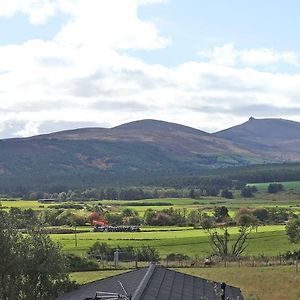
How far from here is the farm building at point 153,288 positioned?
2231 cm

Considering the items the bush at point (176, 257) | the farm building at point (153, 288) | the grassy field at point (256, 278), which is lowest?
the grassy field at point (256, 278)

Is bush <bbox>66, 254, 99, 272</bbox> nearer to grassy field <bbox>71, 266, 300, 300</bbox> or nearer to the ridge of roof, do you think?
grassy field <bbox>71, 266, 300, 300</bbox>

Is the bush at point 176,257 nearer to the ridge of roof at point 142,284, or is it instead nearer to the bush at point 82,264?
the bush at point 82,264

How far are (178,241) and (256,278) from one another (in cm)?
2972

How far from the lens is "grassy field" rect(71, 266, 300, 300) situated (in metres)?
44.2

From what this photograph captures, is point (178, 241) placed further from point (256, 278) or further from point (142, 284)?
point (142, 284)

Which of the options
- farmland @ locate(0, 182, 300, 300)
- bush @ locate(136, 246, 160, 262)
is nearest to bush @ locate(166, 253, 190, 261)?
farmland @ locate(0, 182, 300, 300)

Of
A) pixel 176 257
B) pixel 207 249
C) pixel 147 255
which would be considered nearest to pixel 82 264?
pixel 147 255

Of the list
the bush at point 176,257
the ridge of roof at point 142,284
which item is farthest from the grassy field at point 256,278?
the ridge of roof at point 142,284

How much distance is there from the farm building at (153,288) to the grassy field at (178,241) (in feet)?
143

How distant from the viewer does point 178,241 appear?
8125 cm

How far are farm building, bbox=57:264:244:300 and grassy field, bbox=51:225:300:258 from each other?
43.6 m

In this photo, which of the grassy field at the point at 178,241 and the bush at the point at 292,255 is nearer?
the bush at the point at 292,255

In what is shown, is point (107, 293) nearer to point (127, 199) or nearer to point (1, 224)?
point (1, 224)
